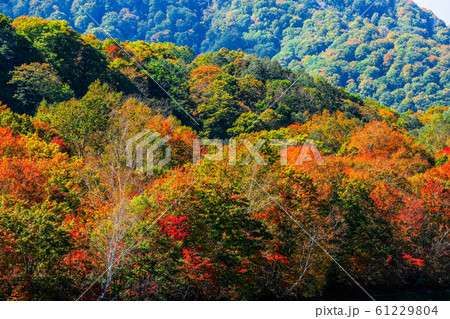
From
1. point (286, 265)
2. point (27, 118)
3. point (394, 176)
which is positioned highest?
point (27, 118)

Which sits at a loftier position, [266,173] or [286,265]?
[266,173]

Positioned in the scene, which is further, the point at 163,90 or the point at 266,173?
the point at 163,90

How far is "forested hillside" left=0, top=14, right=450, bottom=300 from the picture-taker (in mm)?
25531

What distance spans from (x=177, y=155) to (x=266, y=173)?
1574 cm

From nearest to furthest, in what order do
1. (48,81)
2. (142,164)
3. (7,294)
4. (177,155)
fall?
(7,294) → (142,164) → (177,155) → (48,81)

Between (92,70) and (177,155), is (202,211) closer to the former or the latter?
(177,155)

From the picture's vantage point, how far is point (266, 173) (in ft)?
115

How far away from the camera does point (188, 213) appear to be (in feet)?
96.4

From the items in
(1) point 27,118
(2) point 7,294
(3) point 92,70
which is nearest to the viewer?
(2) point 7,294

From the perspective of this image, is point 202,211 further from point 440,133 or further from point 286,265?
point 440,133

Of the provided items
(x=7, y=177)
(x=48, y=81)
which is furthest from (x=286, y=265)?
(x=48, y=81)

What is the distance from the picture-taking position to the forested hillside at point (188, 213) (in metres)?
25.5

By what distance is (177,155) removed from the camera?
161ft

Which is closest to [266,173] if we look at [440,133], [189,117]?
[189,117]
